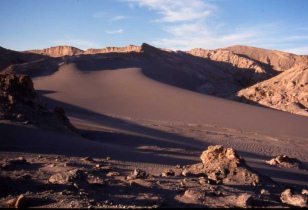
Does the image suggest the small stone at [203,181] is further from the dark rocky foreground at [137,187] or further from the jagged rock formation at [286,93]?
the jagged rock formation at [286,93]

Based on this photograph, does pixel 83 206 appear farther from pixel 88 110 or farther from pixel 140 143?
pixel 88 110

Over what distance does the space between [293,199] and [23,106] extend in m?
9.74

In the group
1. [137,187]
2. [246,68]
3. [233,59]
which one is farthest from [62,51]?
[137,187]

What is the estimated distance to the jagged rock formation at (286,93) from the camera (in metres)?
32.6

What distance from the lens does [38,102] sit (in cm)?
1527

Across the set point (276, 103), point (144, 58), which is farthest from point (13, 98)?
point (144, 58)

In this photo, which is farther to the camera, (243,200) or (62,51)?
(62,51)

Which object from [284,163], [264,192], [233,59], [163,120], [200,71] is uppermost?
[233,59]

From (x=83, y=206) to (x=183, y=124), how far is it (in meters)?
16.6

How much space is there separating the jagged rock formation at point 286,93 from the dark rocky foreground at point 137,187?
78.2ft

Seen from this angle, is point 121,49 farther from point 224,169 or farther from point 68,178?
point 68,178

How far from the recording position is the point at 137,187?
7.35 m

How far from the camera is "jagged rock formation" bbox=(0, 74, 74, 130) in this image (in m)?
13.7

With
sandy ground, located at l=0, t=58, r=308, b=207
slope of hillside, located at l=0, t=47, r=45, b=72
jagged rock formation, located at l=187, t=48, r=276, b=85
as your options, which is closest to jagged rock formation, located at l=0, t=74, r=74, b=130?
sandy ground, located at l=0, t=58, r=308, b=207
